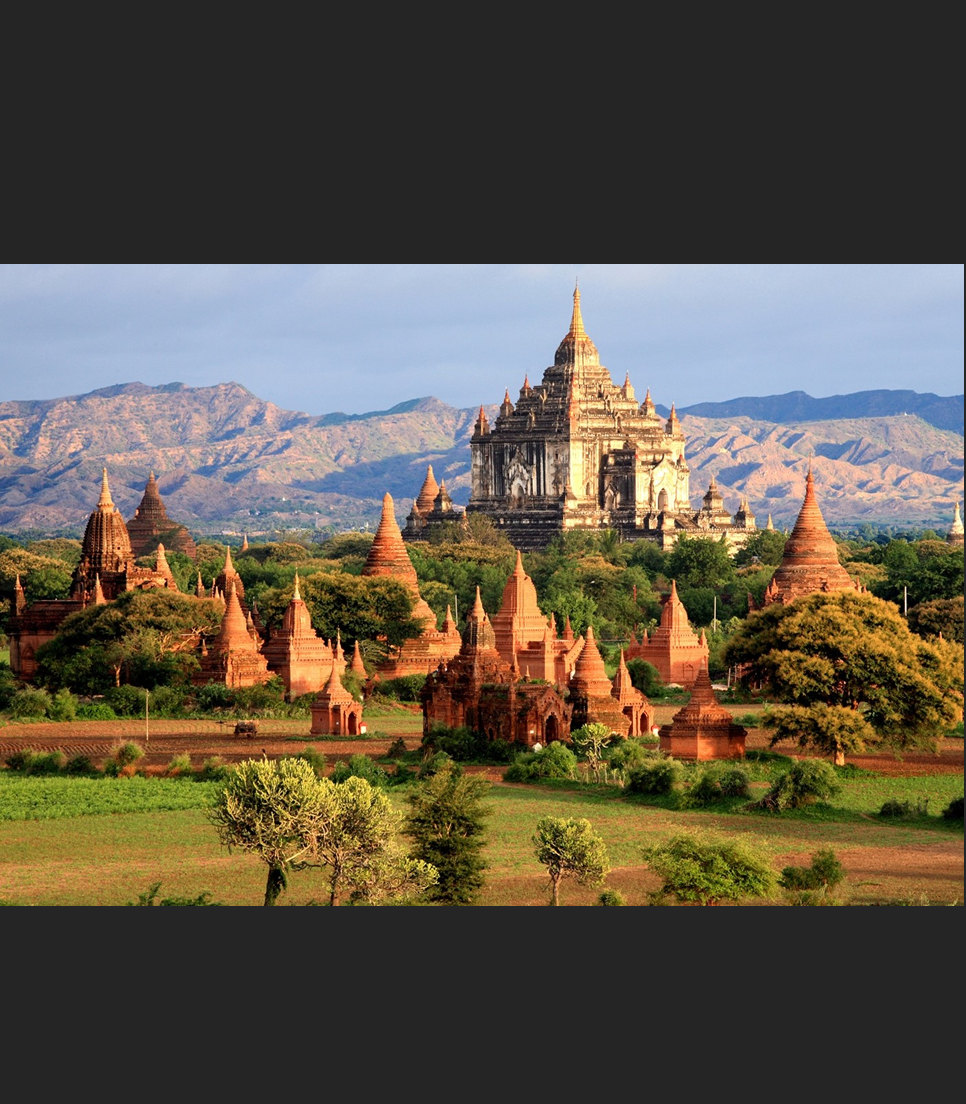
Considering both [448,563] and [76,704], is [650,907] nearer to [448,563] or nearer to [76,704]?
[76,704]

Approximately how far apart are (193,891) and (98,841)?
4865 mm

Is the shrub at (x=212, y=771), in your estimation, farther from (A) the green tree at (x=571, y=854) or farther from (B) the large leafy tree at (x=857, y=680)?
(A) the green tree at (x=571, y=854)

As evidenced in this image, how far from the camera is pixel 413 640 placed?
201 feet

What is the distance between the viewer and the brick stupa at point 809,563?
60500mm

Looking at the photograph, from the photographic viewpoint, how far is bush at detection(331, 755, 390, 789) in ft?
133

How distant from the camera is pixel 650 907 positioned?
27906 millimetres

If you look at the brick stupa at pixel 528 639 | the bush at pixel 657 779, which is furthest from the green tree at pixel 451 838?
the brick stupa at pixel 528 639

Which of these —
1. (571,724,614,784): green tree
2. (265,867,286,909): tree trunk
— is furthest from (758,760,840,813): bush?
(265,867,286,909): tree trunk

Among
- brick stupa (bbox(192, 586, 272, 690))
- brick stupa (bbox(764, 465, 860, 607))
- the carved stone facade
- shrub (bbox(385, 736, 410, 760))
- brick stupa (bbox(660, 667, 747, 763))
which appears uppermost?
the carved stone facade

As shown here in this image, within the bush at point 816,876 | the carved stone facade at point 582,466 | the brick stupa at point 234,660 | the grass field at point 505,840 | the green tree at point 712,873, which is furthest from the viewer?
the carved stone facade at point 582,466

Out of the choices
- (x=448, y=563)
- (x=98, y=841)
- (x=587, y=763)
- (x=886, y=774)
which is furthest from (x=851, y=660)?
(x=448, y=563)

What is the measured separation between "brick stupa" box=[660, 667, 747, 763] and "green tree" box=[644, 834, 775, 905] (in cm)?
1382

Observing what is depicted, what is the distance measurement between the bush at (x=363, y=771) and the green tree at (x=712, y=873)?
37.6 ft

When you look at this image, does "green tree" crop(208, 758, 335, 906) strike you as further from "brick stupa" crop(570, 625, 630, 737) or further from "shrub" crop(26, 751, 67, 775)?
"brick stupa" crop(570, 625, 630, 737)
